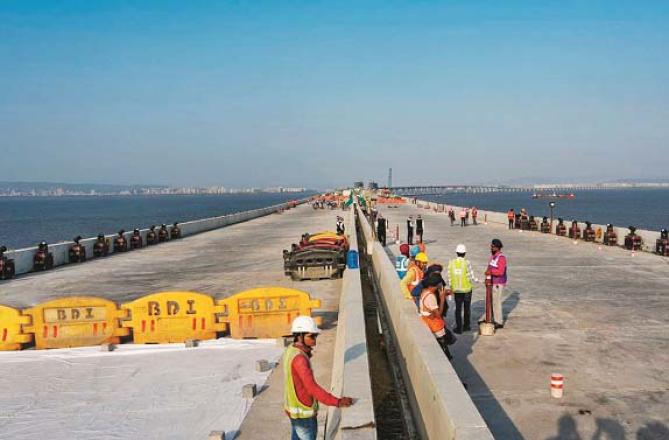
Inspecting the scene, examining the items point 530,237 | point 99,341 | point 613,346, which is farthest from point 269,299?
point 530,237

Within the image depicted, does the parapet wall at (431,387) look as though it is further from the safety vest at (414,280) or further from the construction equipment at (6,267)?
the construction equipment at (6,267)

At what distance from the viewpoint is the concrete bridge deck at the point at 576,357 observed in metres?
6.36

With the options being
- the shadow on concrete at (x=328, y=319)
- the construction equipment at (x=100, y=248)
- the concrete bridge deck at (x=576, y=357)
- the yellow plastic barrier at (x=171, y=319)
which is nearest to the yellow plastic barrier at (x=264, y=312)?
the yellow plastic barrier at (x=171, y=319)

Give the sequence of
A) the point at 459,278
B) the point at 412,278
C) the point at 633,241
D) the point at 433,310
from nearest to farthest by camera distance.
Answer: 1. the point at 433,310
2. the point at 412,278
3. the point at 459,278
4. the point at 633,241

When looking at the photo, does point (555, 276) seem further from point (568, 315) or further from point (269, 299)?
point (269, 299)

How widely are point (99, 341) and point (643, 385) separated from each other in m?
9.34

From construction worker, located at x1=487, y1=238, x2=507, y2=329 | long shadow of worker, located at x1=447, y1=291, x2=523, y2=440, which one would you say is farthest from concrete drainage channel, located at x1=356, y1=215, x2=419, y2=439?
construction worker, located at x1=487, y1=238, x2=507, y2=329

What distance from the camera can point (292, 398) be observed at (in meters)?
4.83

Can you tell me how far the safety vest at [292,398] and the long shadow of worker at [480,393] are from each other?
8.03ft

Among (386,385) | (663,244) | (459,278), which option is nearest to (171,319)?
(386,385)

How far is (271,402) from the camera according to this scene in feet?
23.9

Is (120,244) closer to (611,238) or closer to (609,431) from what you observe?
(611,238)

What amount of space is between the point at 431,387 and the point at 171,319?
6.58 m

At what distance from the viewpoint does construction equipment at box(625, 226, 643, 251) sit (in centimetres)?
2344
